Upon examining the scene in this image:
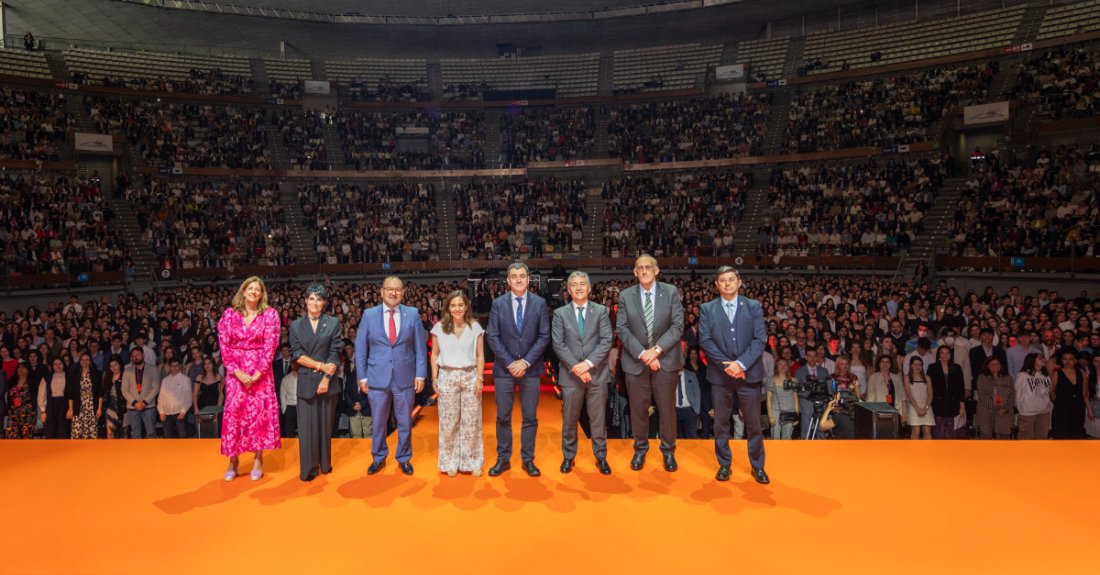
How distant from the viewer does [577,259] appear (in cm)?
2198

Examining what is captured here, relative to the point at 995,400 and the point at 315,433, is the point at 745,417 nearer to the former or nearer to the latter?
the point at 315,433

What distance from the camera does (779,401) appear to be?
664 centimetres

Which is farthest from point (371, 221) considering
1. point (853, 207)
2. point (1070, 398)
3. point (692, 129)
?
point (1070, 398)

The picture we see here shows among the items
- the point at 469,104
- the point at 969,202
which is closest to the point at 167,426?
the point at 969,202

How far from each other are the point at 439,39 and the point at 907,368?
2653 centimetres

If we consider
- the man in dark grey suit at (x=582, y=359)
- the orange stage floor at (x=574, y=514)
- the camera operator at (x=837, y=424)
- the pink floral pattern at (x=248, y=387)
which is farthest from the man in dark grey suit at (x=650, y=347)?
the pink floral pattern at (x=248, y=387)

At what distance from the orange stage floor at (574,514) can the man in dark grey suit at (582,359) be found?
1.01 ft

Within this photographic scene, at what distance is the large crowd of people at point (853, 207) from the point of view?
59.3 ft

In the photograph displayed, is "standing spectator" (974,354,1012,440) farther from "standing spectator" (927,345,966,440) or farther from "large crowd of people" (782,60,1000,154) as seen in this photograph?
"large crowd of people" (782,60,1000,154)

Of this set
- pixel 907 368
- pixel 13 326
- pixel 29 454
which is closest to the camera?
pixel 29 454

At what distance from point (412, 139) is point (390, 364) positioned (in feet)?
79.9

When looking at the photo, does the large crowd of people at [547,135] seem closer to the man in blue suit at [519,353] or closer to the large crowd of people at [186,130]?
the large crowd of people at [186,130]

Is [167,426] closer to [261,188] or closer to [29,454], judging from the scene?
[29,454]

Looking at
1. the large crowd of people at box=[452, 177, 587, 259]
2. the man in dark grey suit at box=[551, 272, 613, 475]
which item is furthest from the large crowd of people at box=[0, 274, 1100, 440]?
the large crowd of people at box=[452, 177, 587, 259]
